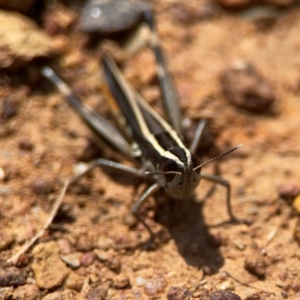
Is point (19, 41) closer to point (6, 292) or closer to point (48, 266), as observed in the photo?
point (48, 266)

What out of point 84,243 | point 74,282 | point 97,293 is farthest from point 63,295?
point 84,243

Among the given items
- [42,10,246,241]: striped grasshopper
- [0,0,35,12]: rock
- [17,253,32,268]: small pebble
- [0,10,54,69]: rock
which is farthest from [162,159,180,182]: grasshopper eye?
[0,0,35,12]: rock

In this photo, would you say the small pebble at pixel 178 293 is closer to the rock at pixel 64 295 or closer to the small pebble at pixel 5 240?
the rock at pixel 64 295

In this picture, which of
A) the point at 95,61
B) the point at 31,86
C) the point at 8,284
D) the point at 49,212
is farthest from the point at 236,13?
the point at 8,284

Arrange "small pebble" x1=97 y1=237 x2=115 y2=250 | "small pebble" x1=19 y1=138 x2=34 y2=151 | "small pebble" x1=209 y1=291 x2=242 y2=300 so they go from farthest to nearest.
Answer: "small pebble" x1=19 y1=138 x2=34 y2=151
"small pebble" x1=97 y1=237 x2=115 y2=250
"small pebble" x1=209 y1=291 x2=242 y2=300

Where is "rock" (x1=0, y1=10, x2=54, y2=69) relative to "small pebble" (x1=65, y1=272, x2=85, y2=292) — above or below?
above

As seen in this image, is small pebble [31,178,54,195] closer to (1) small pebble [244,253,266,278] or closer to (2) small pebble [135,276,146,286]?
(2) small pebble [135,276,146,286]
